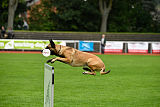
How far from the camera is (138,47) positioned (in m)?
34.2

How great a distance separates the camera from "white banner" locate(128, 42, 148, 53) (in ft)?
112

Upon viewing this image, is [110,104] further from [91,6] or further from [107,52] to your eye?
[91,6]

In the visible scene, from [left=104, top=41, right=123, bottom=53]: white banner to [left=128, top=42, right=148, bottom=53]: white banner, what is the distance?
954 mm

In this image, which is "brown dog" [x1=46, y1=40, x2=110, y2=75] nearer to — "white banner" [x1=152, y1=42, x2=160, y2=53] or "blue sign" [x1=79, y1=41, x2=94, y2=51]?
"blue sign" [x1=79, y1=41, x2=94, y2=51]

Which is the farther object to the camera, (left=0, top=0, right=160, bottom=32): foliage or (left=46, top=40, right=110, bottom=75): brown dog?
(left=0, top=0, right=160, bottom=32): foliage

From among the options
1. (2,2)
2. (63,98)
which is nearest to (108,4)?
(2,2)

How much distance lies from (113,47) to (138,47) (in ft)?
8.32

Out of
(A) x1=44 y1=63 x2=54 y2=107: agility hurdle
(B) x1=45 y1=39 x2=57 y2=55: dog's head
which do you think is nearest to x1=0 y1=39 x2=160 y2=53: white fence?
(B) x1=45 y1=39 x2=57 y2=55: dog's head

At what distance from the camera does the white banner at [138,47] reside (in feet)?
112

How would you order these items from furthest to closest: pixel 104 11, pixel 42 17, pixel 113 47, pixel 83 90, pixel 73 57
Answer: pixel 42 17
pixel 104 11
pixel 113 47
pixel 83 90
pixel 73 57

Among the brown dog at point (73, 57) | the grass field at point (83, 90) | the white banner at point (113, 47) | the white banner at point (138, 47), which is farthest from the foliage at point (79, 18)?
the brown dog at point (73, 57)

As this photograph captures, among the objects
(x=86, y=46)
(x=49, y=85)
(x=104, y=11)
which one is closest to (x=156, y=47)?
(x=86, y=46)

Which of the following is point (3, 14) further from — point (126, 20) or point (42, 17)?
point (126, 20)

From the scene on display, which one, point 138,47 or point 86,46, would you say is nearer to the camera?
point 86,46
